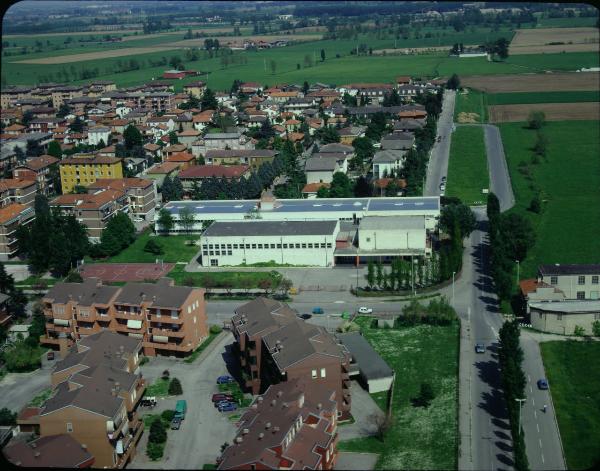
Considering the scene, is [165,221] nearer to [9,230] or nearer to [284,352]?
[9,230]

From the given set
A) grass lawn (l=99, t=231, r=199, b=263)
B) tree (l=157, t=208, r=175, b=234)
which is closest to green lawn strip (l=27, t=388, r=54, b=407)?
grass lawn (l=99, t=231, r=199, b=263)

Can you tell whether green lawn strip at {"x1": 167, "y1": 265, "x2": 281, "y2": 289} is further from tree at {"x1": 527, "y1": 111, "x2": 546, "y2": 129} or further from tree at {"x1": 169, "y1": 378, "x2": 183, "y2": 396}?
tree at {"x1": 527, "y1": 111, "x2": 546, "y2": 129}

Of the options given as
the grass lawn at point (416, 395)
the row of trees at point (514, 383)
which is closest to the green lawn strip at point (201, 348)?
the grass lawn at point (416, 395)

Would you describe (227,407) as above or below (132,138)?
above

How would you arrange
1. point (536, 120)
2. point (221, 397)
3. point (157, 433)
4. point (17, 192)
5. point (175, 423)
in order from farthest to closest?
1. point (536, 120)
2. point (17, 192)
3. point (221, 397)
4. point (175, 423)
5. point (157, 433)

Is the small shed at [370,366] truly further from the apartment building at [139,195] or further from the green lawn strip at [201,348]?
the apartment building at [139,195]

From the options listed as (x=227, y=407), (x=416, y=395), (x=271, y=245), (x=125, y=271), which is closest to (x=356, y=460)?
(x=416, y=395)
